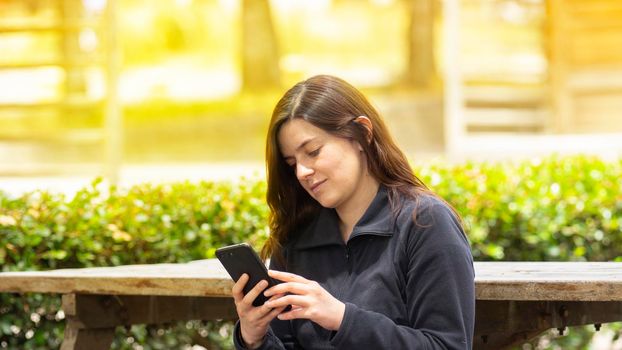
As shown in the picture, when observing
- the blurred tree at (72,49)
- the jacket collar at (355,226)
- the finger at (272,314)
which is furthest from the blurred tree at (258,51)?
the finger at (272,314)

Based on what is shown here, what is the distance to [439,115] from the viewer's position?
21.4m

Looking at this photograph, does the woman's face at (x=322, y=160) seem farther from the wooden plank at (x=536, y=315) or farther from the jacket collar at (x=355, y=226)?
the wooden plank at (x=536, y=315)

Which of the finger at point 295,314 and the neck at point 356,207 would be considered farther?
the neck at point 356,207

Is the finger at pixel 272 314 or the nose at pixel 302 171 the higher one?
the nose at pixel 302 171

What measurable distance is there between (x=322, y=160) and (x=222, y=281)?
1.73ft

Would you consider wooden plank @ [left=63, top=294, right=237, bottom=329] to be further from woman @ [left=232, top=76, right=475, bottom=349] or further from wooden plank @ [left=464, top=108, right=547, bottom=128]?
wooden plank @ [left=464, top=108, right=547, bottom=128]

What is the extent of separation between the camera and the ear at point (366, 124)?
109 inches

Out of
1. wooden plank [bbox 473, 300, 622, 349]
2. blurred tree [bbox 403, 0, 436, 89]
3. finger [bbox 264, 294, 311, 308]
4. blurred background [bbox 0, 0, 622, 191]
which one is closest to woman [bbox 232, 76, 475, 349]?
finger [bbox 264, 294, 311, 308]

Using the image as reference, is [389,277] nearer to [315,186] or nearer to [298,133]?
[315,186]

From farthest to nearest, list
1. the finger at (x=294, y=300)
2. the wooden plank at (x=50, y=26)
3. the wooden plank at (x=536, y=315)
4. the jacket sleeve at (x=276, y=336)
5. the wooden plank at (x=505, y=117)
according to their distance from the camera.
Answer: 1. the wooden plank at (x=505, y=117)
2. the wooden plank at (x=50, y=26)
3. the wooden plank at (x=536, y=315)
4. the jacket sleeve at (x=276, y=336)
5. the finger at (x=294, y=300)

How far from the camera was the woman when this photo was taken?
2.57m

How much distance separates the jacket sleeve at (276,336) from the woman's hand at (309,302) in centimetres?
31

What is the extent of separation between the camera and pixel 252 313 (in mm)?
2721

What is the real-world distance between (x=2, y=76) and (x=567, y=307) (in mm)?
19451
